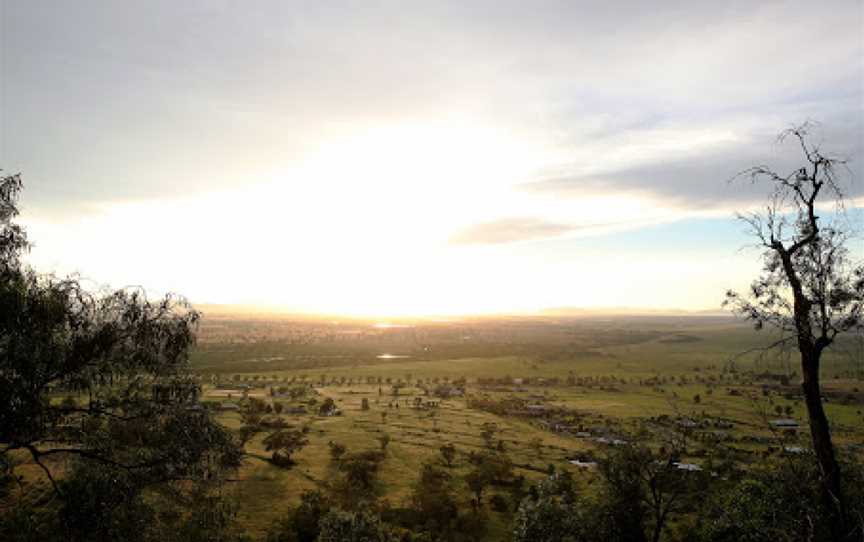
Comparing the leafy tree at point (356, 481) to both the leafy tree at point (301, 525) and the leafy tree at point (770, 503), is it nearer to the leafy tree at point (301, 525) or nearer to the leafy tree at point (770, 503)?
the leafy tree at point (301, 525)

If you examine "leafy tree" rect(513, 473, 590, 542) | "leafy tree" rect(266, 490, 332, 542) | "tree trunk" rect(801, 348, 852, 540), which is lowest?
"leafy tree" rect(266, 490, 332, 542)

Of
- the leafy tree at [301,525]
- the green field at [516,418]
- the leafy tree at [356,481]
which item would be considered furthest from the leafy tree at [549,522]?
the leafy tree at [356,481]

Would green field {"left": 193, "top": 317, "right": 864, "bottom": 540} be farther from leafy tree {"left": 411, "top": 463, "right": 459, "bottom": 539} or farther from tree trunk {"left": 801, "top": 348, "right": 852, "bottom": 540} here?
leafy tree {"left": 411, "top": 463, "right": 459, "bottom": 539}

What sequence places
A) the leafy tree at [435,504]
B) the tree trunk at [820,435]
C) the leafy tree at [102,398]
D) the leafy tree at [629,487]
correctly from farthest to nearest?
the leafy tree at [435,504]
the leafy tree at [629,487]
the leafy tree at [102,398]
the tree trunk at [820,435]

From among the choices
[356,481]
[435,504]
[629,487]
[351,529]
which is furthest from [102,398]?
[356,481]

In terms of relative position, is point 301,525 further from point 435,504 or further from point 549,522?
point 549,522

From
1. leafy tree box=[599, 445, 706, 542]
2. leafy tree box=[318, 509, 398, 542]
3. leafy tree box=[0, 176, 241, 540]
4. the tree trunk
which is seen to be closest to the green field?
the tree trunk

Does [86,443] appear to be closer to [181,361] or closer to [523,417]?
[181,361]

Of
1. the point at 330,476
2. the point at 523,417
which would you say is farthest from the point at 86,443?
the point at 523,417

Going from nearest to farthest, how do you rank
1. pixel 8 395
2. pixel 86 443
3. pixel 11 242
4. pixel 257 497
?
1. pixel 8 395
2. pixel 11 242
3. pixel 86 443
4. pixel 257 497

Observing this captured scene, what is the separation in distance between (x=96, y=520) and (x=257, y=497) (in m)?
39.1

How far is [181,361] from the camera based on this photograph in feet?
75.3

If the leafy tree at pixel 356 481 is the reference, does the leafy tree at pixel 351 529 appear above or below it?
above

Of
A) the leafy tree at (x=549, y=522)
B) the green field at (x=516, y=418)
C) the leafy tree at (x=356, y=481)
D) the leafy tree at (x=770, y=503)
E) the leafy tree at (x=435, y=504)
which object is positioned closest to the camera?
the leafy tree at (x=770, y=503)
